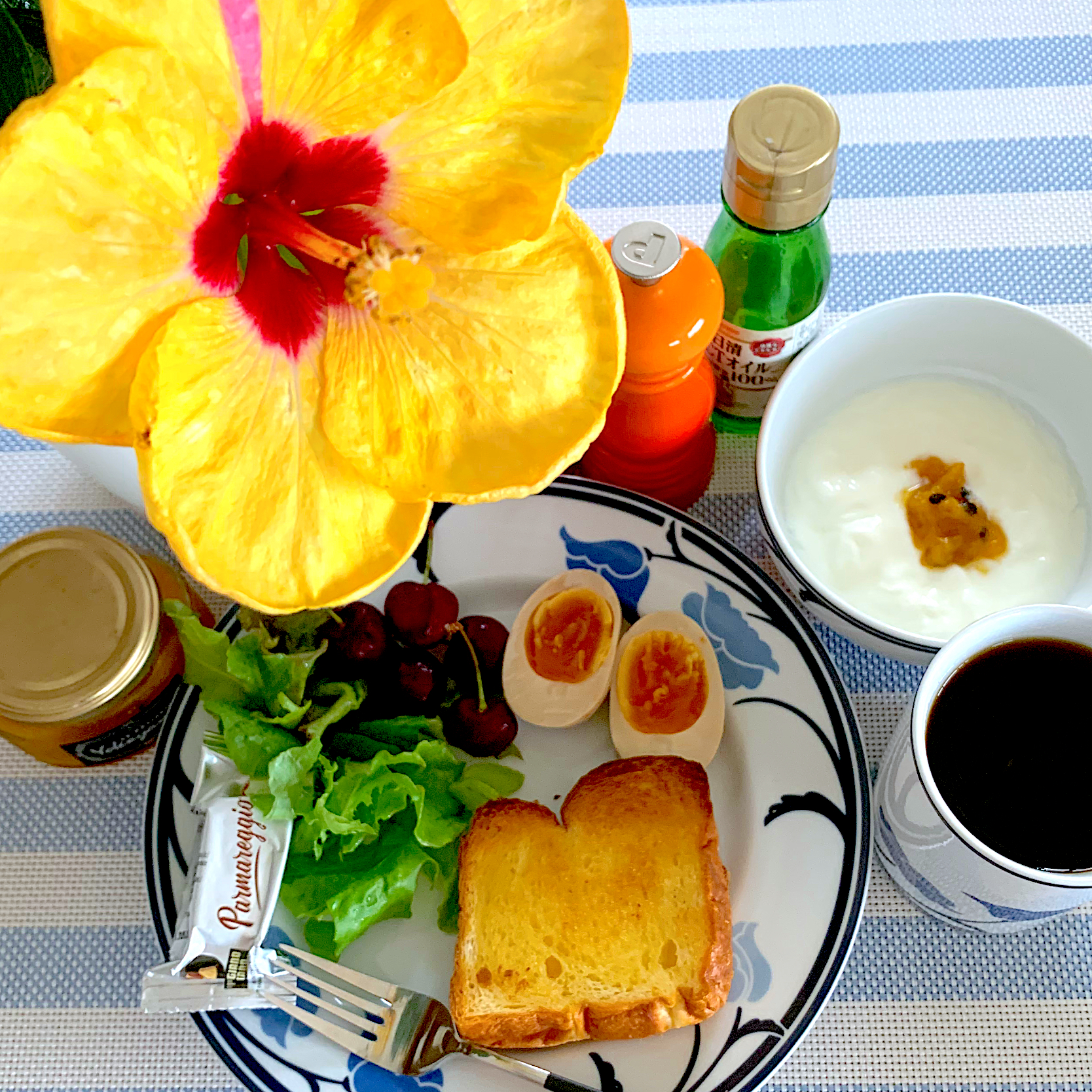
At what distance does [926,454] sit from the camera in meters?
0.87

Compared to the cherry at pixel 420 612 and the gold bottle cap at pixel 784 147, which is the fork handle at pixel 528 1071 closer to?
the cherry at pixel 420 612

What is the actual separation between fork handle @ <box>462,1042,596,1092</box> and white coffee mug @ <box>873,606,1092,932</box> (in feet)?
0.94

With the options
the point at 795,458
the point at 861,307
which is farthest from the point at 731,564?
the point at 861,307

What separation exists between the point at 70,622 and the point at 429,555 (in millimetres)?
284

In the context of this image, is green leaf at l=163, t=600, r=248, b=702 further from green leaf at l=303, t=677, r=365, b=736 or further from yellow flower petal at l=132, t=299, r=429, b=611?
yellow flower petal at l=132, t=299, r=429, b=611

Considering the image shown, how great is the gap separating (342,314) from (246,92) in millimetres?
125

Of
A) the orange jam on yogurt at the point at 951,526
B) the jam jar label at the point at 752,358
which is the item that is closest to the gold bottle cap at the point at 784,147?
the jam jar label at the point at 752,358

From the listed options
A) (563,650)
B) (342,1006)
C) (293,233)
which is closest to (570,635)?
(563,650)

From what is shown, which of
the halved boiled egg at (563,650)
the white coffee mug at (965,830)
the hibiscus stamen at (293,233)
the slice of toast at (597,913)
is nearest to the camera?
the hibiscus stamen at (293,233)

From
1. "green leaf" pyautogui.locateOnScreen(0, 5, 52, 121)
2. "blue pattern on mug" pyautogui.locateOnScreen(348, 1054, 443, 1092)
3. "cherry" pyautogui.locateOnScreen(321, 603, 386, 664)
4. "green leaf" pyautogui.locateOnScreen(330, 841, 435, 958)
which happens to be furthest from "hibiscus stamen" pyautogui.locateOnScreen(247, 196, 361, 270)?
"blue pattern on mug" pyautogui.locateOnScreen(348, 1054, 443, 1092)

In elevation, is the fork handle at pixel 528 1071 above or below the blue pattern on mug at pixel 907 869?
below

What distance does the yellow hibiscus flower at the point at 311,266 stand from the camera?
1.43 ft

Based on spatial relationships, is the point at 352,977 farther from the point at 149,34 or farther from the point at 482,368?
the point at 149,34

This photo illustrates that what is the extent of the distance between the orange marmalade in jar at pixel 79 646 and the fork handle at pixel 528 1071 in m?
0.37
